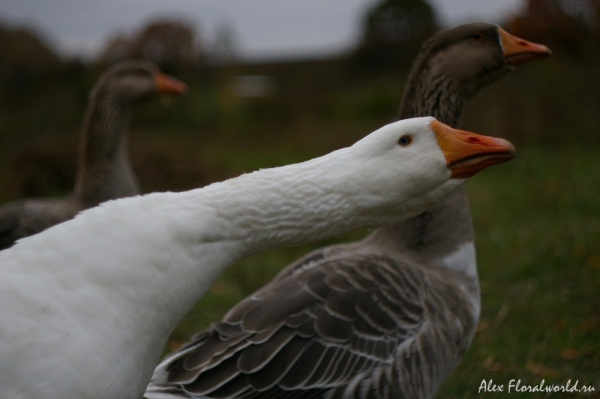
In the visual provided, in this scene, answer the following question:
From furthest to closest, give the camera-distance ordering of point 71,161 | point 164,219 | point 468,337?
point 71,161 → point 468,337 → point 164,219

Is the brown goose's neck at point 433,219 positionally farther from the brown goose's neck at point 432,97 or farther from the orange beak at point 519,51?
the orange beak at point 519,51

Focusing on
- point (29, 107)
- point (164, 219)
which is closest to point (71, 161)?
point (29, 107)

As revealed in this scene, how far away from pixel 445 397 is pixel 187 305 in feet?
8.06

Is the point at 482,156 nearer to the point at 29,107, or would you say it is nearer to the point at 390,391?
the point at 390,391

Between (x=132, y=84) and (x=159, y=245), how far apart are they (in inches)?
172

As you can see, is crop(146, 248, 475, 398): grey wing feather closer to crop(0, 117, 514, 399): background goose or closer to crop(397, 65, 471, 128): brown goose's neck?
crop(0, 117, 514, 399): background goose

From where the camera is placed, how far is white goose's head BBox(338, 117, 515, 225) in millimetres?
2023

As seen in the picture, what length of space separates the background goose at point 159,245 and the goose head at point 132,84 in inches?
160

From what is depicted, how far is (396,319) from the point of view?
9.75ft

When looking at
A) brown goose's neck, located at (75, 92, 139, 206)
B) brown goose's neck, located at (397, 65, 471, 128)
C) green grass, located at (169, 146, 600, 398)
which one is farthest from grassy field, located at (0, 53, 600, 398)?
brown goose's neck, located at (397, 65, 471, 128)

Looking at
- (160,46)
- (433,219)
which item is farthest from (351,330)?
(160,46)

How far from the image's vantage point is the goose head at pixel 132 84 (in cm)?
568

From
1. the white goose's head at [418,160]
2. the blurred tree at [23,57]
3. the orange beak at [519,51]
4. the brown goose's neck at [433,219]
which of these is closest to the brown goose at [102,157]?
the brown goose's neck at [433,219]

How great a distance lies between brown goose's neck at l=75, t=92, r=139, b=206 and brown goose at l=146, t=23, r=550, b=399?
7.89 feet
